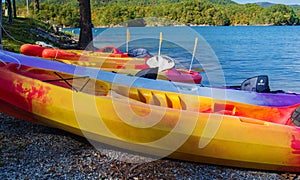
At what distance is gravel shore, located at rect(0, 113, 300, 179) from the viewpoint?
4652 millimetres

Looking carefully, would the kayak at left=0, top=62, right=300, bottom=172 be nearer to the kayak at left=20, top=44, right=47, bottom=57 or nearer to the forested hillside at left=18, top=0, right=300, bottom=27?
the kayak at left=20, top=44, right=47, bottom=57

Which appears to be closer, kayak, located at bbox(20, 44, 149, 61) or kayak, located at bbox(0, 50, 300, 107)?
kayak, located at bbox(0, 50, 300, 107)

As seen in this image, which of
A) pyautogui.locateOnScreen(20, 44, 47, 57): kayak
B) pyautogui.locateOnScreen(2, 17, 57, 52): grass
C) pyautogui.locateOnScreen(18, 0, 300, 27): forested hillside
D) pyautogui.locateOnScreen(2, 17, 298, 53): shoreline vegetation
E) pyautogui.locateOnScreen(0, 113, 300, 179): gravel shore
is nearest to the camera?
pyautogui.locateOnScreen(0, 113, 300, 179): gravel shore

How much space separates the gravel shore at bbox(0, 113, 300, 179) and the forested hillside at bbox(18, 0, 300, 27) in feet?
112

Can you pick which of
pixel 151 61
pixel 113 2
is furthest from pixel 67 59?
pixel 113 2

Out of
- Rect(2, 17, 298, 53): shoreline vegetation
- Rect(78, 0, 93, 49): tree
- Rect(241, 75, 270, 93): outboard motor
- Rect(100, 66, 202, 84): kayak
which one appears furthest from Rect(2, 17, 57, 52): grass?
Rect(241, 75, 270, 93): outboard motor

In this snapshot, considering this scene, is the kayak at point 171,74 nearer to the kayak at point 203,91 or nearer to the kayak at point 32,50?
the kayak at point 203,91

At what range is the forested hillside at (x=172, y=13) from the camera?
191 feet

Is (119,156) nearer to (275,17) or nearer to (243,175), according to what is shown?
(243,175)

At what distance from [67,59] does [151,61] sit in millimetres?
2605

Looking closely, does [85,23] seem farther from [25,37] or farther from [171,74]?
[171,74]

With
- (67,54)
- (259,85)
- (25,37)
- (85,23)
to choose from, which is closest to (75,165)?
(259,85)

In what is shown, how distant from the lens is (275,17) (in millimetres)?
95125

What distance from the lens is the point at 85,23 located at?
16359 millimetres
